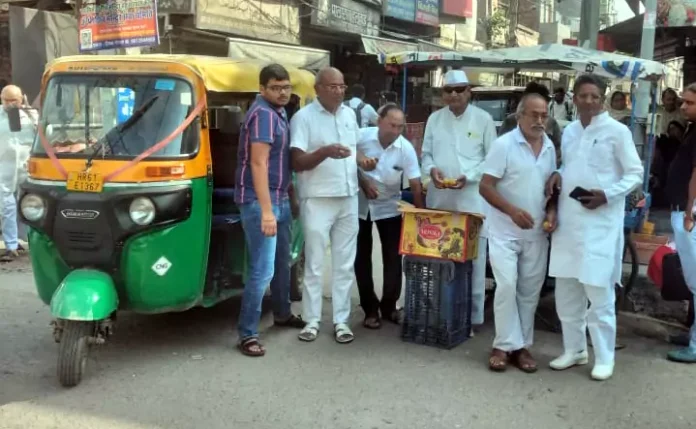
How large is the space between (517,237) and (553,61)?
237cm

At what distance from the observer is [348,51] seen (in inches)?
704

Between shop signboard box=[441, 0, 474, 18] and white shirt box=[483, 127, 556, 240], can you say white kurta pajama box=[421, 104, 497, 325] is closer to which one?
white shirt box=[483, 127, 556, 240]

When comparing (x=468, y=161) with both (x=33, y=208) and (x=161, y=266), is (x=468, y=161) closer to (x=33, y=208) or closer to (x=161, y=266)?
(x=161, y=266)

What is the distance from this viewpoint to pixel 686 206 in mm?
4719

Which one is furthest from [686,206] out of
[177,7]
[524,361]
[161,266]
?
[177,7]

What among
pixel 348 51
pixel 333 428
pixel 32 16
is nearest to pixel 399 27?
pixel 348 51

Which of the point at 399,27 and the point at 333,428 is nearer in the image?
the point at 333,428

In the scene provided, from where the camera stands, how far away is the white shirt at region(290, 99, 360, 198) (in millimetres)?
4965

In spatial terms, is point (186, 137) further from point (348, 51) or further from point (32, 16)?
point (348, 51)

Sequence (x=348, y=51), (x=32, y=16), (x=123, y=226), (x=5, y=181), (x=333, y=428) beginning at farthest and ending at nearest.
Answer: (x=348, y=51) < (x=32, y=16) < (x=5, y=181) < (x=123, y=226) < (x=333, y=428)

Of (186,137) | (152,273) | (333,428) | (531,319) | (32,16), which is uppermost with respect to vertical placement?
(32,16)

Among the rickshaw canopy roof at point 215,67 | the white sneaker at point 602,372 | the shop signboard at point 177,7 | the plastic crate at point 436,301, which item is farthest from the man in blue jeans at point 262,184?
the shop signboard at point 177,7

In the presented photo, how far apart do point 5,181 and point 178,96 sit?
4.10 metres

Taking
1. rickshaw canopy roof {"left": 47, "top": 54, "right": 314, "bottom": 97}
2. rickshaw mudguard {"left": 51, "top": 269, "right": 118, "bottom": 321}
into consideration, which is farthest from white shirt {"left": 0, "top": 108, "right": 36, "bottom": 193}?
rickshaw mudguard {"left": 51, "top": 269, "right": 118, "bottom": 321}
